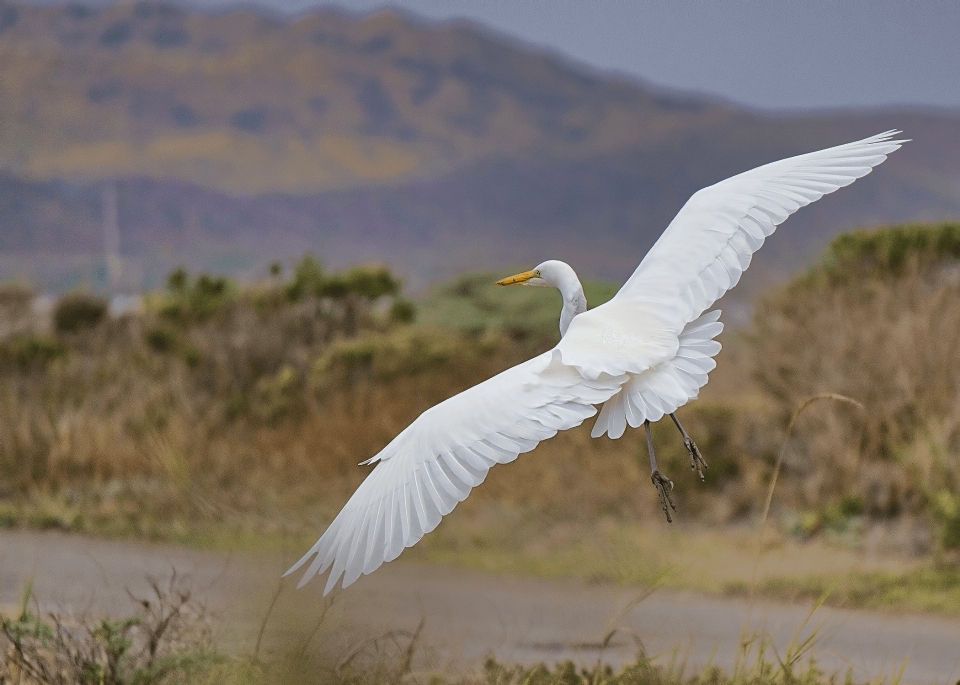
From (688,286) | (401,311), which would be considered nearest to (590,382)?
(688,286)

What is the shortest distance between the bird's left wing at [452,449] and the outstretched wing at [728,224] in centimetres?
42

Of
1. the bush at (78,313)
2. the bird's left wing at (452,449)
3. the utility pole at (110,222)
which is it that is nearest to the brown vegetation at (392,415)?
the bush at (78,313)

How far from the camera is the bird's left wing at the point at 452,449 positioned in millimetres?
2525

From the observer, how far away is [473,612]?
7.02 metres

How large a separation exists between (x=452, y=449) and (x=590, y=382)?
39cm

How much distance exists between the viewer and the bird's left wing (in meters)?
2.53

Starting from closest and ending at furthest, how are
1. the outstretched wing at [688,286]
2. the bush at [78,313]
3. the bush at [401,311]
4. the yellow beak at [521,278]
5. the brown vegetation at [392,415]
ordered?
the outstretched wing at [688,286] → the yellow beak at [521,278] → the brown vegetation at [392,415] → the bush at [401,311] → the bush at [78,313]

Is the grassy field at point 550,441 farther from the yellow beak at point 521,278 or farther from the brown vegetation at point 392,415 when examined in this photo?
the yellow beak at point 521,278

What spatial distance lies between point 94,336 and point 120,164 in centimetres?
3327

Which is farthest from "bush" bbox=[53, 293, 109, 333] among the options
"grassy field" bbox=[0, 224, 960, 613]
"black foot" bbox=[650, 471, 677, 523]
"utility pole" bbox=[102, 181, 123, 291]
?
"utility pole" bbox=[102, 181, 123, 291]

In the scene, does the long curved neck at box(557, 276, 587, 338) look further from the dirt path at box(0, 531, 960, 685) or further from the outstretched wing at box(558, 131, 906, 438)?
the dirt path at box(0, 531, 960, 685)

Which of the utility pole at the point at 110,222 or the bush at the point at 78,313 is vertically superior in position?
the utility pole at the point at 110,222

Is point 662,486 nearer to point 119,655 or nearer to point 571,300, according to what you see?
point 571,300

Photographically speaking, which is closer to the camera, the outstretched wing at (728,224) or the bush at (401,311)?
the outstretched wing at (728,224)
